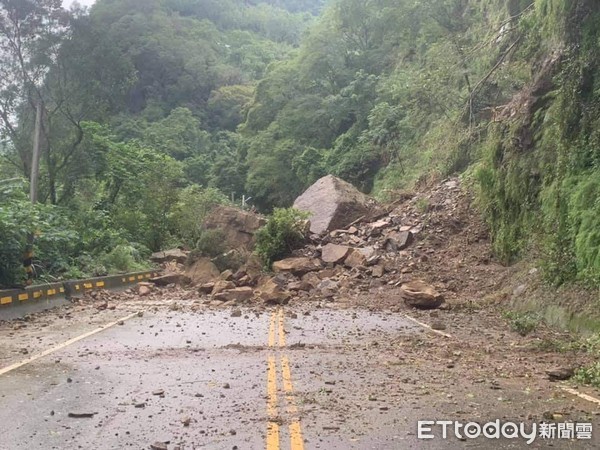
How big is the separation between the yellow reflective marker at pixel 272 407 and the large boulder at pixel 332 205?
841 inches

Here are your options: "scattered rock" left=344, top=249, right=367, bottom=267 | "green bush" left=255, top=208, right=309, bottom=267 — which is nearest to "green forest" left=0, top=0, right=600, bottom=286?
"scattered rock" left=344, top=249, right=367, bottom=267

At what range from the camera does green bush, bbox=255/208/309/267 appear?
90.8ft

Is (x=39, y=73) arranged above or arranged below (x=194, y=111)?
below

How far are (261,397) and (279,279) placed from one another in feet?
55.7

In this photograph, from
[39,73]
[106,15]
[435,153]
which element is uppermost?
[106,15]

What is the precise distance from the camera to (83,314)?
15859 millimetres

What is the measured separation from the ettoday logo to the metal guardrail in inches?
449

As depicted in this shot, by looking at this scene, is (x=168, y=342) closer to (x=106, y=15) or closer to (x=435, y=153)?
(x=435, y=153)

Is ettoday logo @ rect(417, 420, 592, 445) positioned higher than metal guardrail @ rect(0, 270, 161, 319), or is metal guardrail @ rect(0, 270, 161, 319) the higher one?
metal guardrail @ rect(0, 270, 161, 319)

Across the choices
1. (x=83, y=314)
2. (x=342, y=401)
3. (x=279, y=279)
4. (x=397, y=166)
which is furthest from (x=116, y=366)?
(x=397, y=166)

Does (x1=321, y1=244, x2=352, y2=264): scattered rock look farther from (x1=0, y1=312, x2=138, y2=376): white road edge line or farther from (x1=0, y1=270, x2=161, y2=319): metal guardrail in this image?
(x1=0, y1=312, x2=138, y2=376): white road edge line

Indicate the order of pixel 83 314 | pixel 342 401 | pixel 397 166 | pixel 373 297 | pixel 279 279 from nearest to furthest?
pixel 342 401
pixel 83 314
pixel 373 297
pixel 279 279
pixel 397 166

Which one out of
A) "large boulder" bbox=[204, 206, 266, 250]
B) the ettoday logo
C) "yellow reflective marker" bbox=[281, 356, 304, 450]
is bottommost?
the ettoday logo

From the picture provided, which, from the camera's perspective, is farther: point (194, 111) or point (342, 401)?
point (194, 111)
